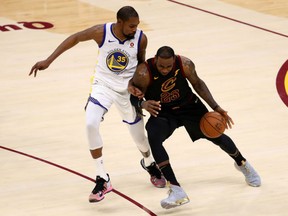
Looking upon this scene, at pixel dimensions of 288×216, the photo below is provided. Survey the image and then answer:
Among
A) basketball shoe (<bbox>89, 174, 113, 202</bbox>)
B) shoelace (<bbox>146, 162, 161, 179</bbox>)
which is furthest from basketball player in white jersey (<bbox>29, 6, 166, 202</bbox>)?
shoelace (<bbox>146, 162, 161, 179</bbox>)

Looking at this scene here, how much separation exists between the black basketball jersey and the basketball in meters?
0.28

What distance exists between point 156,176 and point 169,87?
1.08 metres

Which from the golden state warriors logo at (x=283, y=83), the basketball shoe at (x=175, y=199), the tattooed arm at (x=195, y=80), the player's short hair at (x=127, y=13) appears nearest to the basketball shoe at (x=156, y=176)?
the basketball shoe at (x=175, y=199)

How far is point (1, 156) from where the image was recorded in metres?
9.55

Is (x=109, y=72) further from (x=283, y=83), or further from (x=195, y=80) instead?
(x=283, y=83)

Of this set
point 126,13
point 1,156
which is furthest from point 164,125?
point 1,156

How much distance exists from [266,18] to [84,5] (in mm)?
3381

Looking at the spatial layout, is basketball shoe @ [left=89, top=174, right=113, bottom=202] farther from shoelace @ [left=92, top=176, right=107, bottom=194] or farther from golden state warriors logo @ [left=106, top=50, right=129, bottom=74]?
golden state warriors logo @ [left=106, top=50, right=129, bottom=74]

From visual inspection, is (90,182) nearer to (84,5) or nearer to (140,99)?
(140,99)

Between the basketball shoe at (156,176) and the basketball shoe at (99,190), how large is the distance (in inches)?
22.1

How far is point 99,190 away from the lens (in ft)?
27.0

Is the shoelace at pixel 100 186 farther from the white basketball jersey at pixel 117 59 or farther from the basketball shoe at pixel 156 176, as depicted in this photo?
the white basketball jersey at pixel 117 59

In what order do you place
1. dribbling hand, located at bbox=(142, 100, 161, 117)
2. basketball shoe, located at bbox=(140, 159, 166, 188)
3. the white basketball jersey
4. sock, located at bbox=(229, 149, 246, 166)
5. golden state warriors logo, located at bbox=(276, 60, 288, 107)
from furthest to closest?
golden state warriors logo, located at bbox=(276, 60, 288, 107)
basketball shoe, located at bbox=(140, 159, 166, 188)
sock, located at bbox=(229, 149, 246, 166)
the white basketball jersey
dribbling hand, located at bbox=(142, 100, 161, 117)

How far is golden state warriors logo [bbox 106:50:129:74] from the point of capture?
831cm
